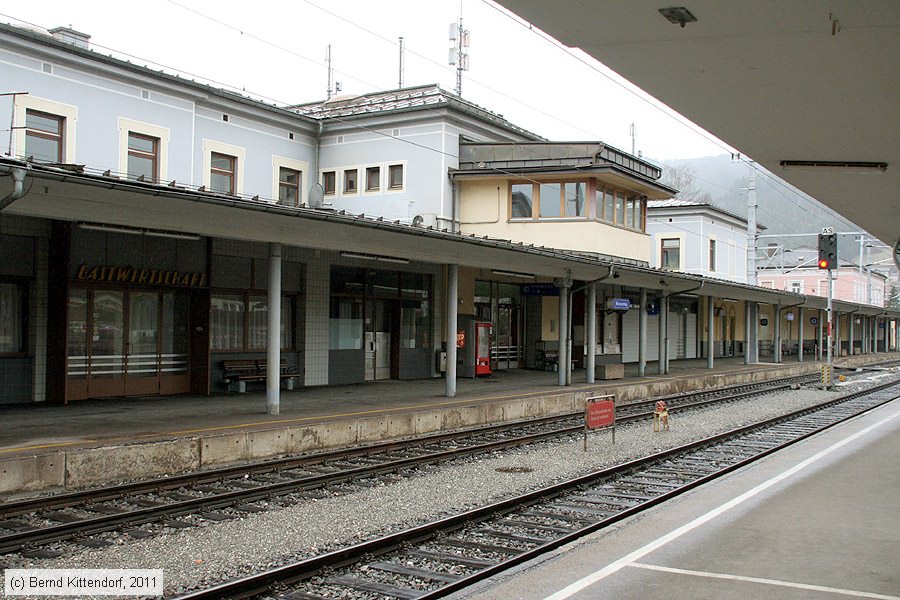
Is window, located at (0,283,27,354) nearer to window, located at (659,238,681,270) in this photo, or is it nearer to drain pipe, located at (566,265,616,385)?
drain pipe, located at (566,265,616,385)

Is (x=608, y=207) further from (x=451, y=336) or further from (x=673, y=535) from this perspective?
(x=673, y=535)

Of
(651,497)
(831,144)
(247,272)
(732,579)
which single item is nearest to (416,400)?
(247,272)

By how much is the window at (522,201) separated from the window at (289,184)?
7.11 m

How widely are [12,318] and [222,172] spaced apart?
10975 mm

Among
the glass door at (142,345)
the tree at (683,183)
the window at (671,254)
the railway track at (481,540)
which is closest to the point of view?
the railway track at (481,540)

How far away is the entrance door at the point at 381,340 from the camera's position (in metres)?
21.6

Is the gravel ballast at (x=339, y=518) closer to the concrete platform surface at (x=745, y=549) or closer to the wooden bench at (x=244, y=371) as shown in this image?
the concrete platform surface at (x=745, y=549)

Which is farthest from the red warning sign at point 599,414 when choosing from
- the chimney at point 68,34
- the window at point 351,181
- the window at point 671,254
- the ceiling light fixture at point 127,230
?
the window at point 671,254

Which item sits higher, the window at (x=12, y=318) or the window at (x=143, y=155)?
the window at (x=143, y=155)

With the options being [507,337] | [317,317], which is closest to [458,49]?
[507,337]

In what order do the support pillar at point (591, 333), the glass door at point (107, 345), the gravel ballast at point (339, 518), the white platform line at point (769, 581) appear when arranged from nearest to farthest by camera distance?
1. the white platform line at point (769, 581)
2. the gravel ballast at point (339, 518)
3. the glass door at point (107, 345)
4. the support pillar at point (591, 333)

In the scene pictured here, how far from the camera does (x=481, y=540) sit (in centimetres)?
780

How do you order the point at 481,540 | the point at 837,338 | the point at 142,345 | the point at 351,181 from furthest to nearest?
the point at 837,338, the point at 351,181, the point at 142,345, the point at 481,540

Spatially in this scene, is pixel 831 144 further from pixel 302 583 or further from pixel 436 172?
pixel 436 172
